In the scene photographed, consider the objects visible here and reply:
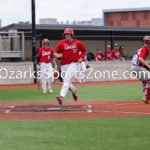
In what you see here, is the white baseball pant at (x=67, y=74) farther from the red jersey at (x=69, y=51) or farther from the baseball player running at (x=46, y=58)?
the baseball player running at (x=46, y=58)

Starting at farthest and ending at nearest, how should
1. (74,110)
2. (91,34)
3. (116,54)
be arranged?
(91,34) → (116,54) → (74,110)

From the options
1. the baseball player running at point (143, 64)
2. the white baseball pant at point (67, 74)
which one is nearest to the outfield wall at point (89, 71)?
the baseball player running at point (143, 64)

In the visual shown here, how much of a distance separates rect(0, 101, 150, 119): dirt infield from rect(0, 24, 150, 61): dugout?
53.0ft

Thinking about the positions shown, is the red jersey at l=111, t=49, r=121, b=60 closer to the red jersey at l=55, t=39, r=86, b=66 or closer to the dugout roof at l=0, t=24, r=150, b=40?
the dugout roof at l=0, t=24, r=150, b=40

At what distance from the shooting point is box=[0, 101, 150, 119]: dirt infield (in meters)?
10.7

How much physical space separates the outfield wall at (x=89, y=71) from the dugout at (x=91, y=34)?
5.76 ft

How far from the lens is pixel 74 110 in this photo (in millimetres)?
11859

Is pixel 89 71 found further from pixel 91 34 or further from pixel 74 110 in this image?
pixel 74 110

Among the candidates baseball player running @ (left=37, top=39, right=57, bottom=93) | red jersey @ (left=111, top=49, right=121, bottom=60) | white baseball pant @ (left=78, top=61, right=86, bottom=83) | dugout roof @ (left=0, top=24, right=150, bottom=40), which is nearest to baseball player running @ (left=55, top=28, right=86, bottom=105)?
baseball player running @ (left=37, top=39, right=57, bottom=93)

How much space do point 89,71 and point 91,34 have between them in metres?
6.23

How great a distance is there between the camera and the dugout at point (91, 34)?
29984 millimetres

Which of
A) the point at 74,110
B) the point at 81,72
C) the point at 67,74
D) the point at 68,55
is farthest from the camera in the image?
the point at 81,72

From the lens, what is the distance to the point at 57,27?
30.8m

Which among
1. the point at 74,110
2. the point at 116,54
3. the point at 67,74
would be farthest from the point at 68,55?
the point at 116,54
